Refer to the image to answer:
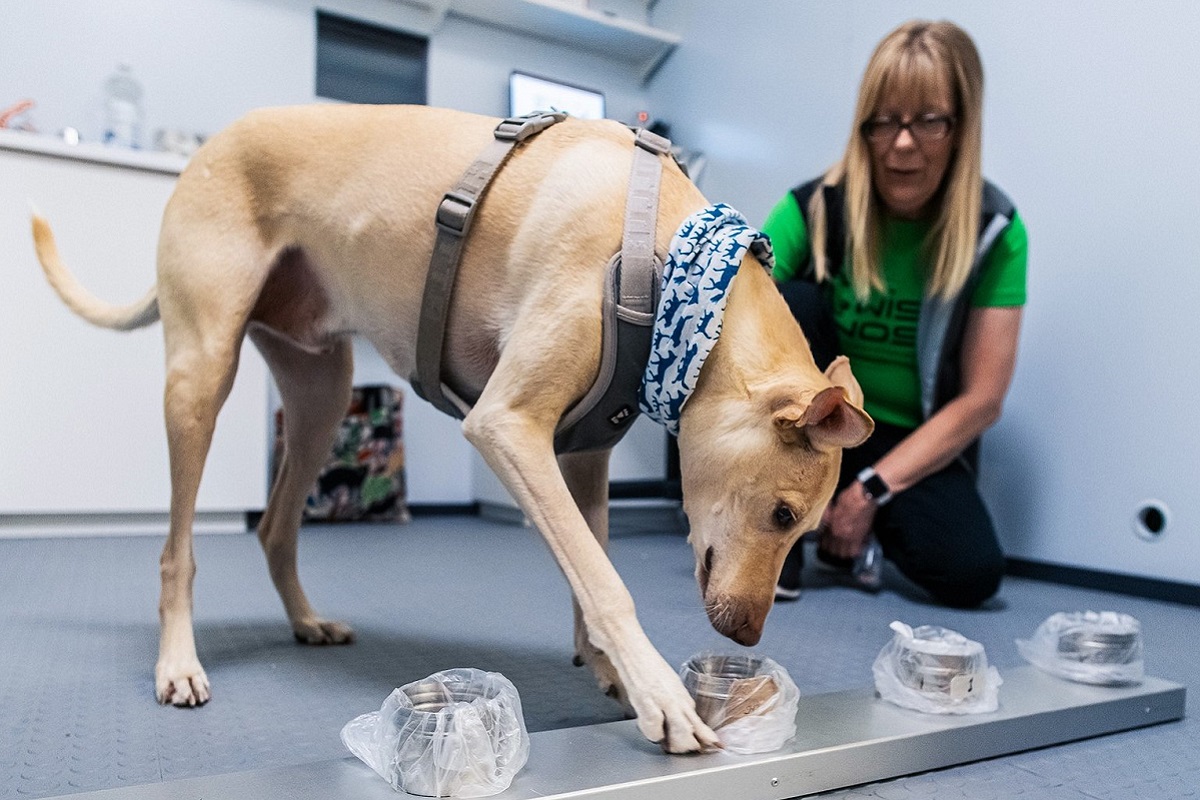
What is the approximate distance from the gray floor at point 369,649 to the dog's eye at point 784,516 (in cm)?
28

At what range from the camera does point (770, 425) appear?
0.91 metres

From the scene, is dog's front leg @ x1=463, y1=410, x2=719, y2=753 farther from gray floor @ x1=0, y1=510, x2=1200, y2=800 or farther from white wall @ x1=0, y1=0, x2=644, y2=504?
white wall @ x1=0, y1=0, x2=644, y2=504

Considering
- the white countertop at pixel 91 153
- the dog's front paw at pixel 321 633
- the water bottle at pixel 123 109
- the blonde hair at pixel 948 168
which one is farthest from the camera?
the water bottle at pixel 123 109

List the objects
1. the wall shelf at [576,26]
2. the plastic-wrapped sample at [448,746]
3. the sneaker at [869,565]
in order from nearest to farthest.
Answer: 1. the plastic-wrapped sample at [448,746]
2. the sneaker at [869,565]
3. the wall shelf at [576,26]

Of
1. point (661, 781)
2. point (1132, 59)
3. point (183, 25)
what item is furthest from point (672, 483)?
point (183, 25)

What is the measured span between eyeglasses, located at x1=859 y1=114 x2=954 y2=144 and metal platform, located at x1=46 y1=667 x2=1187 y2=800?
1.16m

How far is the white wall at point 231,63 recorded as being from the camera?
293 cm

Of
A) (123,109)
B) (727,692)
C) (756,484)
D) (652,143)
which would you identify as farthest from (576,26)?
(727,692)

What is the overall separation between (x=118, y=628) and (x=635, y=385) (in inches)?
42.8

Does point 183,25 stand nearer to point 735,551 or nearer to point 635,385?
point 635,385

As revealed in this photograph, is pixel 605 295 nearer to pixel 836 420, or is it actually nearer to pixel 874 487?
pixel 836 420

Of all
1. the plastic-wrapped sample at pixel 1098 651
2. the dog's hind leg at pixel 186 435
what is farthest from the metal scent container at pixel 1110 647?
the dog's hind leg at pixel 186 435

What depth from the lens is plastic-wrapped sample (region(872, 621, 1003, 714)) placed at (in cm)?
104

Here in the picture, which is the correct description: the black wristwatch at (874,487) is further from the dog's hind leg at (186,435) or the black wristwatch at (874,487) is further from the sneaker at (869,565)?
the dog's hind leg at (186,435)
